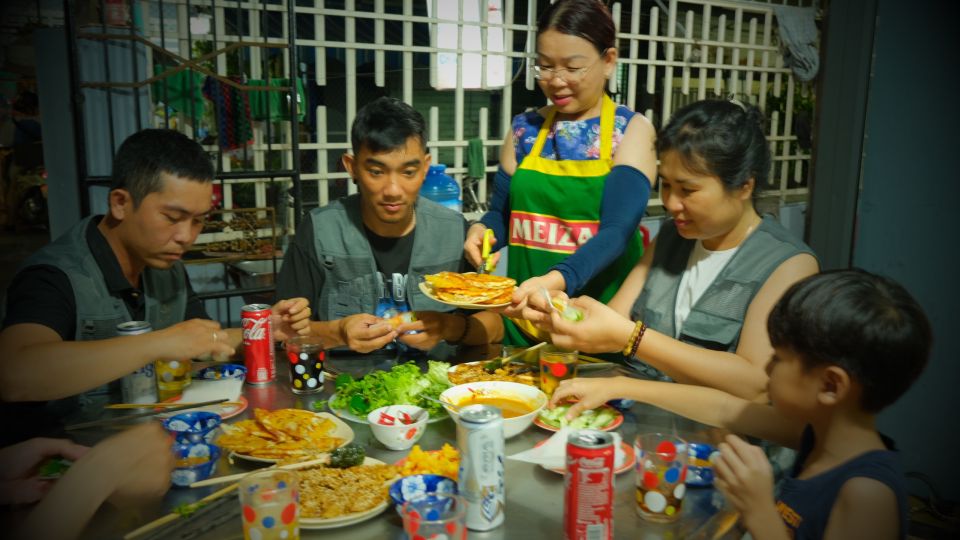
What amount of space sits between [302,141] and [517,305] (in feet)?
9.36

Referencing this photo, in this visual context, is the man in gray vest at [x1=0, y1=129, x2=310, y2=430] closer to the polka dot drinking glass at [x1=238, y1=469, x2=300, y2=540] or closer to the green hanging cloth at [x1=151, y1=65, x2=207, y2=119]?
the polka dot drinking glass at [x1=238, y1=469, x2=300, y2=540]

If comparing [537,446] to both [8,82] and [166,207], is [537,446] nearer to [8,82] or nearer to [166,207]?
[166,207]

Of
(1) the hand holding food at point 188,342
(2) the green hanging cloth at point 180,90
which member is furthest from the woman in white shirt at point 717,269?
(2) the green hanging cloth at point 180,90

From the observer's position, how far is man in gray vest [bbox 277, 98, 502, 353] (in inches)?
94.4

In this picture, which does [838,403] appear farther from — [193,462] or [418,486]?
[193,462]

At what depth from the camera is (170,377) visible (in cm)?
186

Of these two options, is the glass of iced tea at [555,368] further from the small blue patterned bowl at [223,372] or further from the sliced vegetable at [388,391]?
the small blue patterned bowl at [223,372]

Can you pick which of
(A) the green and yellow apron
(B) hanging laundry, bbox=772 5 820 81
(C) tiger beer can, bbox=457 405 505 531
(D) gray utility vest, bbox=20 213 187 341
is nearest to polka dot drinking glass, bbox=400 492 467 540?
(C) tiger beer can, bbox=457 405 505 531

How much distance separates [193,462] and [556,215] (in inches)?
66.8

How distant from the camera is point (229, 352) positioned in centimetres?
179

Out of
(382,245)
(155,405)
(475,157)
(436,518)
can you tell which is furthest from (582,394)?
(475,157)

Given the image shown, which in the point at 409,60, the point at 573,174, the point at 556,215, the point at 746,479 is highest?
the point at 409,60

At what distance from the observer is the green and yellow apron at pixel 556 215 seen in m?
2.60

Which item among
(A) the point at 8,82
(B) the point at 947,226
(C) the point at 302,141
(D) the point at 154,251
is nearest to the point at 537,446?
(D) the point at 154,251
